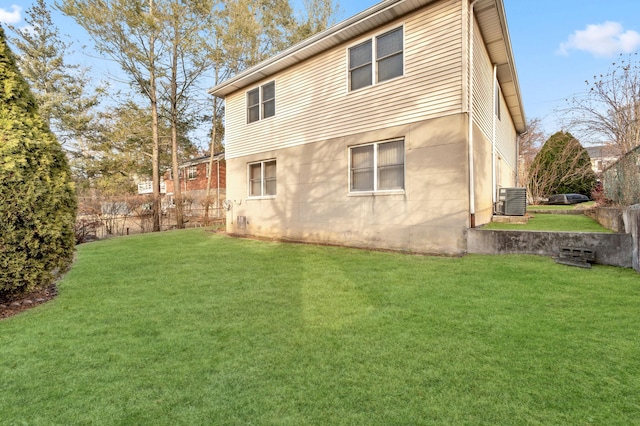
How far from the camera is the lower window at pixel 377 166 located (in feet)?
23.4

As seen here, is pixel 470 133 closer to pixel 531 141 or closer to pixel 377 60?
pixel 377 60

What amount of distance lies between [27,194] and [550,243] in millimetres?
7937

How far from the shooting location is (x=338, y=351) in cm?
271

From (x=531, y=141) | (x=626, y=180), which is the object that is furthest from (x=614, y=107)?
(x=531, y=141)

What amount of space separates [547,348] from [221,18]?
67.1ft

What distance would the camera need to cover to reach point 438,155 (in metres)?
6.43

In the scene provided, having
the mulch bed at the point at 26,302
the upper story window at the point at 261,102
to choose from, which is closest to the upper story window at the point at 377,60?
the upper story window at the point at 261,102

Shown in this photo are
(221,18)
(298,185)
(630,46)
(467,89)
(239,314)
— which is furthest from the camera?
(221,18)

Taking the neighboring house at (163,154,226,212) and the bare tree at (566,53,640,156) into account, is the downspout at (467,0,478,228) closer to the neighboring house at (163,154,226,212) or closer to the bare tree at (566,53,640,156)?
the bare tree at (566,53,640,156)

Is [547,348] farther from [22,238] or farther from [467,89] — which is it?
[22,238]

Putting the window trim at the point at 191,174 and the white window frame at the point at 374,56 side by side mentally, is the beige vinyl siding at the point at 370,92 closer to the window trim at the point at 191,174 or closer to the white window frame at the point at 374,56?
the white window frame at the point at 374,56

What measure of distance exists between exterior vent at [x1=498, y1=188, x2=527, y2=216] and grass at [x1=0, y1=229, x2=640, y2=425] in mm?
4041

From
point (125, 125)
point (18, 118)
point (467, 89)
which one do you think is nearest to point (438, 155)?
point (467, 89)

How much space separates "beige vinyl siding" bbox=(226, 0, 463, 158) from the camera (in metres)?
6.32
